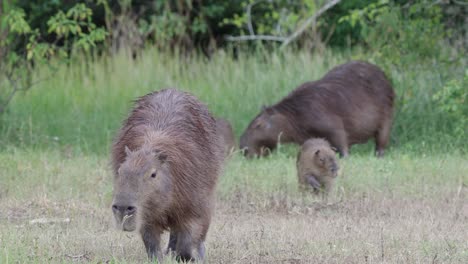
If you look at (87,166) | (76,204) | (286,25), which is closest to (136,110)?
(76,204)

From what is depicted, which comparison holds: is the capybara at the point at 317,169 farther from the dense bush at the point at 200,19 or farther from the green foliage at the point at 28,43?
the dense bush at the point at 200,19

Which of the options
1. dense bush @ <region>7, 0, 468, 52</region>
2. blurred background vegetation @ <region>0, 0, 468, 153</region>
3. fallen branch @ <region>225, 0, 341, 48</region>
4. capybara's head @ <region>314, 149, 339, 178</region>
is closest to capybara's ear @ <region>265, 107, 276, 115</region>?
blurred background vegetation @ <region>0, 0, 468, 153</region>

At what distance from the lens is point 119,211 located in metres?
5.67

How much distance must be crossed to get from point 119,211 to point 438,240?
244 centimetres

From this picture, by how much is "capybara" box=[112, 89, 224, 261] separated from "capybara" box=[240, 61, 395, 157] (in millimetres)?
5390

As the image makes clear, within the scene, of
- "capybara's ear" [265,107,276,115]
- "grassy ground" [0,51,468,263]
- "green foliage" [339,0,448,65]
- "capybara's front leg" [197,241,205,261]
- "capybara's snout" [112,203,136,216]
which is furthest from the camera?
"green foliage" [339,0,448,65]

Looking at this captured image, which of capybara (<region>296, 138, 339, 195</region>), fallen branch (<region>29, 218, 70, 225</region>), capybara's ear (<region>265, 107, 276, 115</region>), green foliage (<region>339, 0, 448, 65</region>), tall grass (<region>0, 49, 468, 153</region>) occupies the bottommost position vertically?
tall grass (<region>0, 49, 468, 153</region>)

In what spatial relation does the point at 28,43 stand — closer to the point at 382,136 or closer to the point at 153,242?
the point at 382,136

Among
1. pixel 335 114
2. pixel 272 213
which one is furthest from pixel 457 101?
pixel 272 213

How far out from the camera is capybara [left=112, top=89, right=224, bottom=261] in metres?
5.81

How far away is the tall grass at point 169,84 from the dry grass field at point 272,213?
114 cm

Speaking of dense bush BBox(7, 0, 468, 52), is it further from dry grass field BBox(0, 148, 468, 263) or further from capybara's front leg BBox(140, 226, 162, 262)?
capybara's front leg BBox(140, 226, 162, 262)

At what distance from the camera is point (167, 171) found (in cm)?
603

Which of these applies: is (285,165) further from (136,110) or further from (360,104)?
(136,110)
